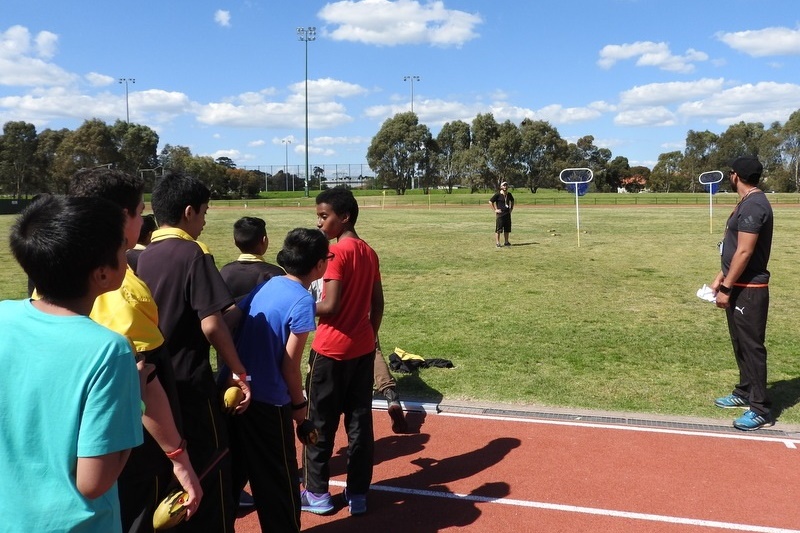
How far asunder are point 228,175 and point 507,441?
7711 cm

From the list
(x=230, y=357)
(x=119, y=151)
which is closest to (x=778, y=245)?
(x=230, y=357)

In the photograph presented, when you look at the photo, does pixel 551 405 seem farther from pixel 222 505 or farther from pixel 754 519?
pixel 222 505

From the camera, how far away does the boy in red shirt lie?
150 inches

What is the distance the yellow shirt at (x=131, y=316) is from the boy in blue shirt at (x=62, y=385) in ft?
2.03

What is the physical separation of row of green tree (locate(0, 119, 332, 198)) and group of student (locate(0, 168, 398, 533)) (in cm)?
6983

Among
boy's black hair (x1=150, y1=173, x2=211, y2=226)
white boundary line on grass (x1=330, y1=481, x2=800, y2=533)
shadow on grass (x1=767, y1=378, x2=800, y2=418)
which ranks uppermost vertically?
boy's black hair (x1=150, y1=173, x2=211, y2=226)

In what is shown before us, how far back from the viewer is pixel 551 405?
19.0ft

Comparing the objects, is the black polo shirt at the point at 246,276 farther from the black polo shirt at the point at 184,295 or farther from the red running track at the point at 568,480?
the red running track at the point at 568,480

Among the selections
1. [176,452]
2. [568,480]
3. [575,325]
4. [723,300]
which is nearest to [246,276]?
[176,452]

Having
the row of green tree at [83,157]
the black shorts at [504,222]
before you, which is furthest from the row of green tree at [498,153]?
the black shorts at [504,222]

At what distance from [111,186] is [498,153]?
3138 inches

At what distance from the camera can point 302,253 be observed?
3.21 m

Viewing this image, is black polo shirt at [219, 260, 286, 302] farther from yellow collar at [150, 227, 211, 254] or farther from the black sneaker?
the black sneaker

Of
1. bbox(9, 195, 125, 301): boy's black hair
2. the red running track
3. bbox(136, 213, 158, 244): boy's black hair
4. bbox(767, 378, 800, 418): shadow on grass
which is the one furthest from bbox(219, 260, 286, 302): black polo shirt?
bbox(767, 378, 800, 418): shadow on grass
